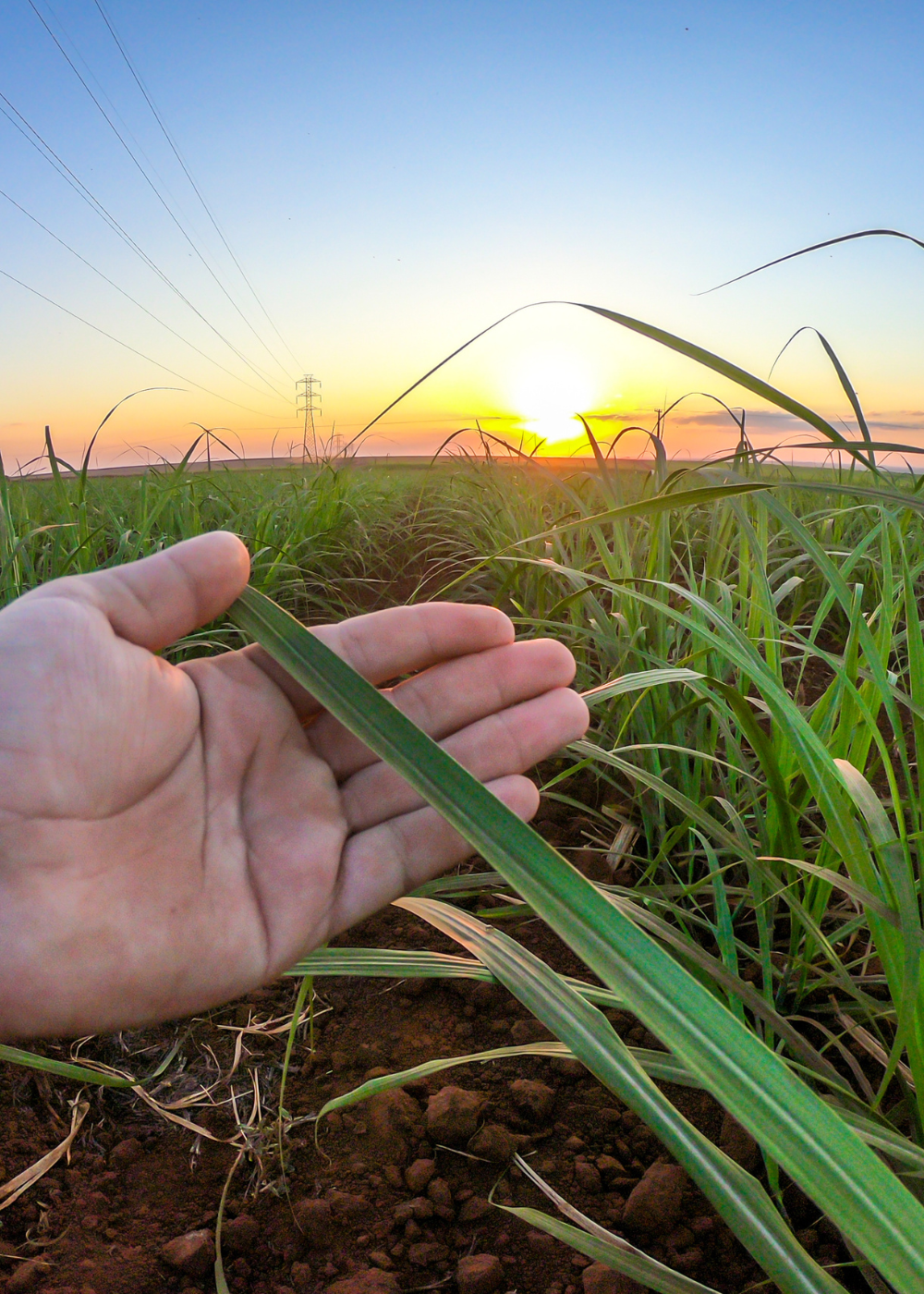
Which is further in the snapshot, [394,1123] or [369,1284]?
[394,1123]

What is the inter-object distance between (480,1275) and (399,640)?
604mm

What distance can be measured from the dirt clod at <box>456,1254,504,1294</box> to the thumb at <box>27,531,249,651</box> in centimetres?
64

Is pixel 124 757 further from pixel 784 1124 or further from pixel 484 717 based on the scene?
pixel 784 1124

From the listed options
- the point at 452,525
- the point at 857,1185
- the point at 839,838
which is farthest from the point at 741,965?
the point at 452,525

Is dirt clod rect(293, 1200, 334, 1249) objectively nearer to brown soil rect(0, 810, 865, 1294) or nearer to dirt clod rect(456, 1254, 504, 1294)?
brown soil rect(0, 810, 865, 1294)

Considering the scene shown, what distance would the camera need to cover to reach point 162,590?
0.74 m

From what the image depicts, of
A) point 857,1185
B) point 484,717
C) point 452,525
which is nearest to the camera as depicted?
point 857,1185

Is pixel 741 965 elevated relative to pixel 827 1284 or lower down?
lower down

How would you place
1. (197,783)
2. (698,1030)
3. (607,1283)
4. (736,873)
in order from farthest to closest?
1. (736,873)
2. (197,783)
3. (607,1283)
4. (698,1030)

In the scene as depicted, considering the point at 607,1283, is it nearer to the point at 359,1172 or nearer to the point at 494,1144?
the point at 494,1144

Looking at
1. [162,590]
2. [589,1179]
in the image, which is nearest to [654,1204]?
[589,1179]

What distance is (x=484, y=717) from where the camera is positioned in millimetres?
919

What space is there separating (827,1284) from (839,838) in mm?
363

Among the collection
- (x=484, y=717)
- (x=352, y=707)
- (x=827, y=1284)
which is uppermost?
(x=352, y=707)
